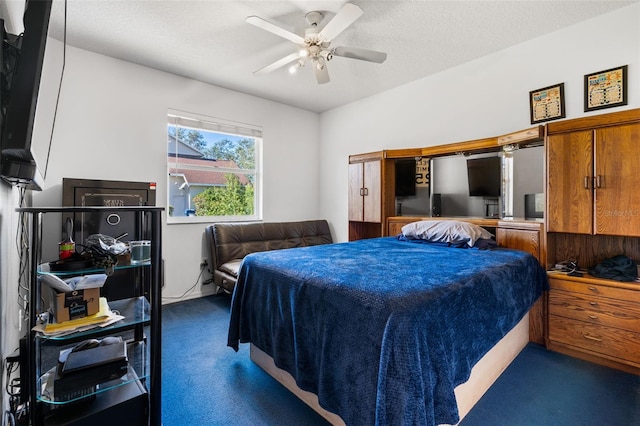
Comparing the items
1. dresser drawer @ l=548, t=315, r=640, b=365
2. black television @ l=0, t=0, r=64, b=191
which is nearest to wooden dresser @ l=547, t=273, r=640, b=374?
dresser drawer @ l=548, t=315, r=640, b=365

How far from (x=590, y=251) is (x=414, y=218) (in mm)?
1617

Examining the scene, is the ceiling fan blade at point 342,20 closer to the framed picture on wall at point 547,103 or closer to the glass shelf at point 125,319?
the framed picture on wall at point 547,103

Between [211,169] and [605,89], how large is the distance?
4244 mm

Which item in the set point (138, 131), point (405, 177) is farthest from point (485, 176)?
point (138, 131)

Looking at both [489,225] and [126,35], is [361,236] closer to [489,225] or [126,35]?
[489,225]

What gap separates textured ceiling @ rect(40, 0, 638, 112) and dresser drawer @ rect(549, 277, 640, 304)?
7.30 ft

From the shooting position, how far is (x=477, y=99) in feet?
11.0

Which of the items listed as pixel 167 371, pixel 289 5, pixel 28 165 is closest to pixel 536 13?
pixel 289 5

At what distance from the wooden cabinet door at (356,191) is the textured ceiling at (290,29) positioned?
1.19 m

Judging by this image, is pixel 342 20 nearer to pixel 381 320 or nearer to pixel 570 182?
pixel 381 320

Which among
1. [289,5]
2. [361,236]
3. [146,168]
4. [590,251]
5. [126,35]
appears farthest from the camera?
[361,236]

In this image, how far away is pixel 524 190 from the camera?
289cm

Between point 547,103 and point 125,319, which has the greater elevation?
point 547,103

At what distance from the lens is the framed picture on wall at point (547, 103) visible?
2736 mm
